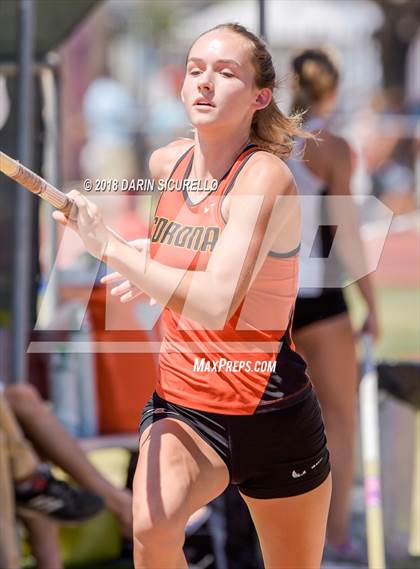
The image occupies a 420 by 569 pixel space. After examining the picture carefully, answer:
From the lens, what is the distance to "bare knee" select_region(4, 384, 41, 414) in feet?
13.0

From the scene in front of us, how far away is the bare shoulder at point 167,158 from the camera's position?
2.71 m

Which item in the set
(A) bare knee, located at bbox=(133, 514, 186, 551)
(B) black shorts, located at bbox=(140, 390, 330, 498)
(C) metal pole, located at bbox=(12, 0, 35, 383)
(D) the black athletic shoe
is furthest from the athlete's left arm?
(C) metal pole, located at bbox=(12, 0, 35, 383)

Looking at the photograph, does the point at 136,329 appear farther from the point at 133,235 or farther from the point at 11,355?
the point at 133,235

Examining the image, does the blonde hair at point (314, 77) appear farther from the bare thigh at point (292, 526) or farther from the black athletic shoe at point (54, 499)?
the bare thigh at point (292, 526)

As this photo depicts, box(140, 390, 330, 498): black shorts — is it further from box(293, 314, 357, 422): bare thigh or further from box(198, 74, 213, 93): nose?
box(293, 314, 357, 422): bare thigh

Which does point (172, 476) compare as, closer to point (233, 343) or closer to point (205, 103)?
point (233, 343)

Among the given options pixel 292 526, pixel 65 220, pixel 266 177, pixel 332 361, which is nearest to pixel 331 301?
pixel 332 361

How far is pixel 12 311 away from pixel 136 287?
191cm

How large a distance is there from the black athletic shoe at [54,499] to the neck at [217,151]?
160 cm

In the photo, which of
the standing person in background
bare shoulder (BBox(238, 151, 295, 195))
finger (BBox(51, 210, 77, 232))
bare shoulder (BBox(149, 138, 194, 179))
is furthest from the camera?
the standing person in background

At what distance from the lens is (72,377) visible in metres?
4.51

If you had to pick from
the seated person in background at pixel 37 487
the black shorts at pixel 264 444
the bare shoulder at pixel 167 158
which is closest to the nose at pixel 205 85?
the bare shoulder at pixel 167 158

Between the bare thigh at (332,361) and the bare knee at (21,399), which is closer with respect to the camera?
the bare knee at (21,399)

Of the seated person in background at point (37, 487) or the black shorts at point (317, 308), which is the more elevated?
the black shorts at point (317, 308)
